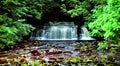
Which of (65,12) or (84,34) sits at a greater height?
(65,12)

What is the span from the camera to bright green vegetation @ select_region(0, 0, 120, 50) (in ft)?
40.1

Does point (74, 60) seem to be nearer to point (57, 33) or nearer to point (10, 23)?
point (10, 23)

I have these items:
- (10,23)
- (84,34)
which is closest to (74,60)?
(10,23)

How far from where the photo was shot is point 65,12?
21.3m

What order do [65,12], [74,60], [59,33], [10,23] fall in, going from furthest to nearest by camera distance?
[65,12]
[59,33]
[10,23]
[74,60]

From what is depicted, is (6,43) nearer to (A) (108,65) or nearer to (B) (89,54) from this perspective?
(B) (89,54)

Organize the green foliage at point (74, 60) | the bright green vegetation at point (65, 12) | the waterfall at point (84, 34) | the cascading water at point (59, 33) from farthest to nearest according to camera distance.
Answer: the cascading water at point (59, 33)
the waterfall at point (84, 34)
the bright green vegetation at point (65, 12)
the green foliage at point (74, 60)

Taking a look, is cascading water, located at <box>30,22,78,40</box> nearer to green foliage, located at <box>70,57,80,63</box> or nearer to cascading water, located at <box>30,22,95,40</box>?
cascading water, located at <box>30,22,95,40</box>

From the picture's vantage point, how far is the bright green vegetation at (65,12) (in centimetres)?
1221

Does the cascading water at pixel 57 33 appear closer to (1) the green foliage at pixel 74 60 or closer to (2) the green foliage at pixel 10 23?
(2) the green foliage at pixel 10 23

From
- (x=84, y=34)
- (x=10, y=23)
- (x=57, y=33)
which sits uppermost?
(x=10, y=23)

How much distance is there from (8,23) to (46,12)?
6369mm

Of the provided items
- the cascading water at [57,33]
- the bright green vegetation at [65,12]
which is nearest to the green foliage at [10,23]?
the bright green vegetation at [65,12]

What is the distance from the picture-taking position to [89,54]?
1357cm
